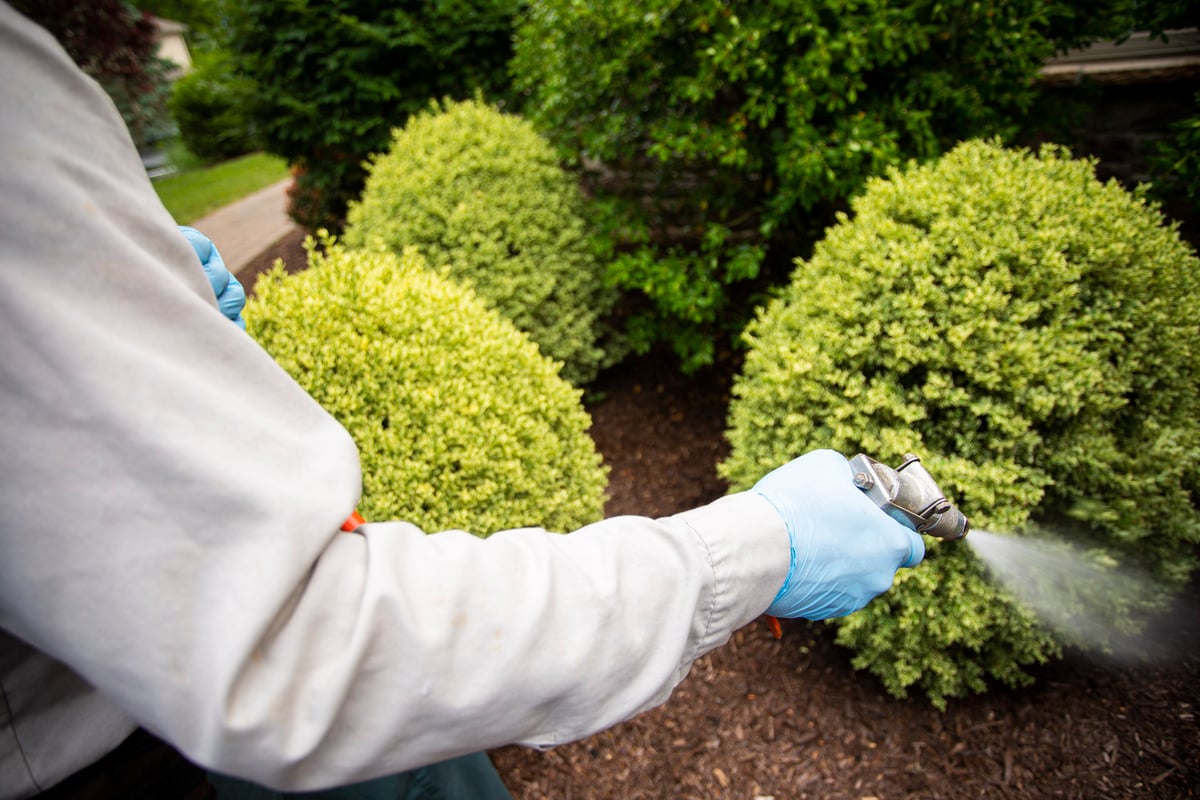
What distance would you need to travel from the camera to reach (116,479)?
68 centimetres

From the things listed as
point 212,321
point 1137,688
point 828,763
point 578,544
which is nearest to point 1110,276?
point 1137,688

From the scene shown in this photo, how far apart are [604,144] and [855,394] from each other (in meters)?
2.36

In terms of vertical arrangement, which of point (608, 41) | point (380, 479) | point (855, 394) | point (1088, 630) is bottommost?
point (1088, 630)

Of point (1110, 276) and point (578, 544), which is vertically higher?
point (578, 544)

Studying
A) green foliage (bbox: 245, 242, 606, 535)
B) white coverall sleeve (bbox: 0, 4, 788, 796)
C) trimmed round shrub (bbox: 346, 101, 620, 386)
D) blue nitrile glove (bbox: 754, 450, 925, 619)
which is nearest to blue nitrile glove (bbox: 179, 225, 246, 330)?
green foliage (bbox: 245, 242, 606, 535)

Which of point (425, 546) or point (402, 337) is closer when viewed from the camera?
point (425, 546)

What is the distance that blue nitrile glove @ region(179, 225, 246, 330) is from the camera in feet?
5.54

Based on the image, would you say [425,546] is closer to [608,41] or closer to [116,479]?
[116,479]

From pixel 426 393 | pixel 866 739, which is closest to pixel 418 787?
pixel 426 393

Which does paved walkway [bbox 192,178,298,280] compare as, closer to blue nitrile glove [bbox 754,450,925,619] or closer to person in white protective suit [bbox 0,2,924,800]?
person in white protective suit [bbox 0,2,924,800]

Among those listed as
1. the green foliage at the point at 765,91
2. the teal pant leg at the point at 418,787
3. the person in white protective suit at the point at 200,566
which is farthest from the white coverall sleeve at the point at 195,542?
the green foliage at the point at 765,91

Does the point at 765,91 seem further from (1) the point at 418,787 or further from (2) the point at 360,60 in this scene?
(2) the point at 360,60

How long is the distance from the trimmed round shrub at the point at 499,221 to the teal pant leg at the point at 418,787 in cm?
282

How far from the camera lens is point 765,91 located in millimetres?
3443
